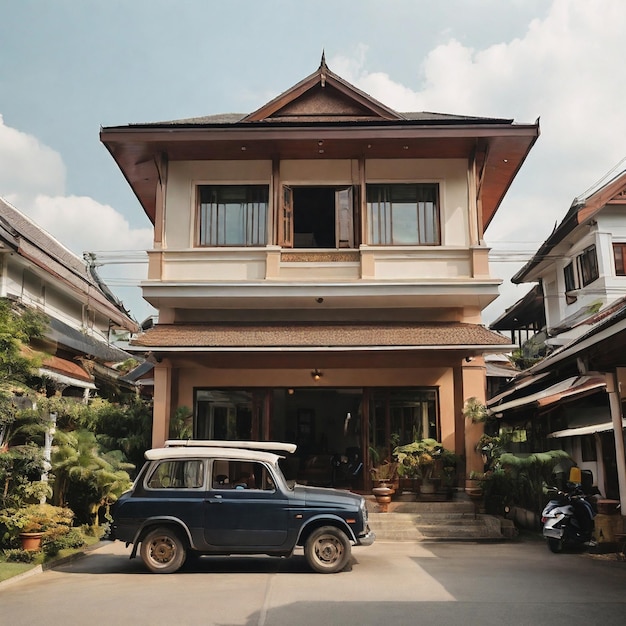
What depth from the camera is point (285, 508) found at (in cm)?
934

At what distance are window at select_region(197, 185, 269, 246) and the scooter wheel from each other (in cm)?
866

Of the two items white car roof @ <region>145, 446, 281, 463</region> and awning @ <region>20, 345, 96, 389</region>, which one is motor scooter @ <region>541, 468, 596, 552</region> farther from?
awning @ <region>20, 345, 96, 389</region>

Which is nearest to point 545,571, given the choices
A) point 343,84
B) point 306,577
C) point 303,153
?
point 306,577

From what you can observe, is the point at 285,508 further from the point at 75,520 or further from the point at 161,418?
the point at 161,418

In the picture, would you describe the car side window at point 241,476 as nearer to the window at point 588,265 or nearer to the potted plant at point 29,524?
the potted plant at point 29,524

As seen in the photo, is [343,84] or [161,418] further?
[343,84]

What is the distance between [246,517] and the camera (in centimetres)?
930

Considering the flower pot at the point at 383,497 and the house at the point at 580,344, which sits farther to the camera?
the flower pot at the point at 383,497

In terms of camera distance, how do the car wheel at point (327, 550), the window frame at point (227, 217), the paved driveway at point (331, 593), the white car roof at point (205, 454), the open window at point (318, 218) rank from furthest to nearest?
1. the window frame at point (227, 217)
2. the open window at point (318, 218)
3. the white car roof at point (205, 454)
4. the car wheel at point (327, 550)
5. the paved driveway at point (331, 593)

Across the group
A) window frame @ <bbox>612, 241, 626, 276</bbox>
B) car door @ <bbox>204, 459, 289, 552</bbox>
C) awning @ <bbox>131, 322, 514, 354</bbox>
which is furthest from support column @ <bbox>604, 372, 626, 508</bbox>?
window frame @ <bbox>612, 241, 626, 276</bbox>

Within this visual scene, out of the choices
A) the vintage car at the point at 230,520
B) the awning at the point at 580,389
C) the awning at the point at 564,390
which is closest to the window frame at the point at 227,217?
the awning at the point at 564,390

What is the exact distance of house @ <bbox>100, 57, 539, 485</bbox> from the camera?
1511cm

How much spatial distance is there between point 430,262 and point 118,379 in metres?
11.4

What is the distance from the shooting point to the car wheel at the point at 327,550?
920 centimetres
